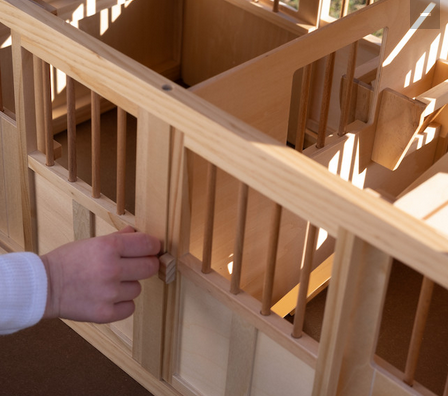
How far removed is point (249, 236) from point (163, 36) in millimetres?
1091

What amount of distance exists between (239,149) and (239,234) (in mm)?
144

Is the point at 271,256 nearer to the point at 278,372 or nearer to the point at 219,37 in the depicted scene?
the point at 278,372

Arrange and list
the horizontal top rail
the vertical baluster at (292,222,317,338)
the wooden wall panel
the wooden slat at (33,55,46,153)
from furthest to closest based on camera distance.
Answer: the wooden wall panel, the wooden slat at (33,55,46,153), the vertical baluster at (292,222,317,338), the horizontal top rail

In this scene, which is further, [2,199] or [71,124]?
[2,199]

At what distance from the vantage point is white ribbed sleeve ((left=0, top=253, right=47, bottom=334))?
99 cm

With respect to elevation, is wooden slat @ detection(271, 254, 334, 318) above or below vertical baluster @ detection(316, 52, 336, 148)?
below

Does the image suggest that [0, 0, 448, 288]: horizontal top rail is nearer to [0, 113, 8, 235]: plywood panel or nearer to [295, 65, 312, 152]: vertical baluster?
[0, 113, 8, 235]: plywood panel

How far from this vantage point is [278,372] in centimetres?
108

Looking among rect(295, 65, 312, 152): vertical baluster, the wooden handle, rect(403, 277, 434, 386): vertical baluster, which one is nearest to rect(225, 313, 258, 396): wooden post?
the wooden handle

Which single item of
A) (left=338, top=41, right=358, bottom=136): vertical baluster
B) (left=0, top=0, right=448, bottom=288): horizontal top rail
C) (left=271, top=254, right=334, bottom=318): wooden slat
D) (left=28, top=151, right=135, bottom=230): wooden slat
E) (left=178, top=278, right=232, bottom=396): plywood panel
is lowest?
(left=271, top=254, right=334, bottom=318): wooden slat

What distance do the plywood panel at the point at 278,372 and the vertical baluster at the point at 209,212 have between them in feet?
0.44

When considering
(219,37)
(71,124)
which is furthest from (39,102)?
(219,37)

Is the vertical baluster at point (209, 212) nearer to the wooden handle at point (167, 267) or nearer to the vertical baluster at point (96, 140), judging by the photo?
the wooden handle at point (167, 267)

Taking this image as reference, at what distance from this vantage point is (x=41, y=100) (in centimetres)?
121
